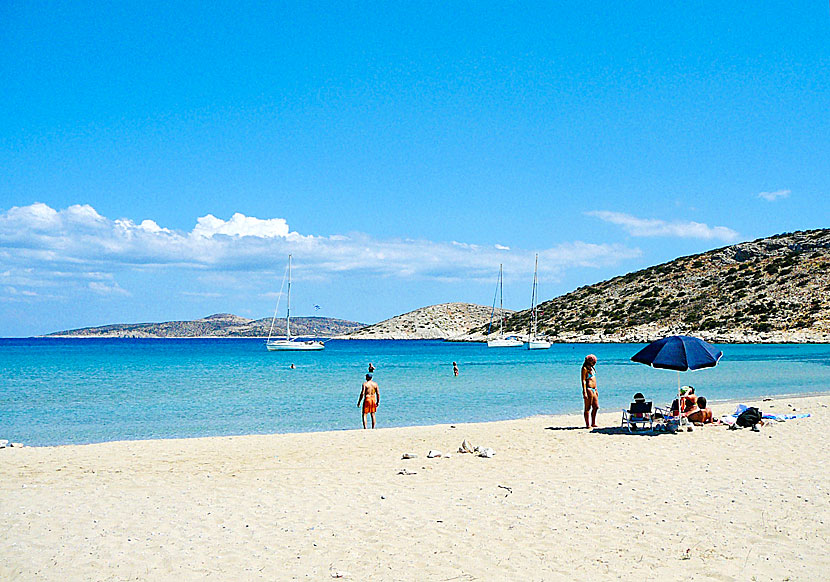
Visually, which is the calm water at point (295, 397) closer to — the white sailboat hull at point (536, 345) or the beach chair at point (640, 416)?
the beach chair at point (640, 416)

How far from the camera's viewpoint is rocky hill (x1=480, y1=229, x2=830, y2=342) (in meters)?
85.1

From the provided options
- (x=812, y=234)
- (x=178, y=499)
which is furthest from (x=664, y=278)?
(x=178, y=499)

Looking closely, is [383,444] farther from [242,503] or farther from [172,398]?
[172,398]

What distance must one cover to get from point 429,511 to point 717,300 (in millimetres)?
95952

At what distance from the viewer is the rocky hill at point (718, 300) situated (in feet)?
279

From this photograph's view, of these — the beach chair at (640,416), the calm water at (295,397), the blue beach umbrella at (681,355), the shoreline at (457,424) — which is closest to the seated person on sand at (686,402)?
the beach chair at (640,416)

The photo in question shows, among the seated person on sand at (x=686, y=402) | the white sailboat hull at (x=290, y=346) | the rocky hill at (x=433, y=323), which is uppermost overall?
the rocky hill at (x=433, y=323)

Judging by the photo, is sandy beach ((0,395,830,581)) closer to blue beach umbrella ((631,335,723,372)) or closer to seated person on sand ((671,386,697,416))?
seated person on sand ((671,386,697,416))

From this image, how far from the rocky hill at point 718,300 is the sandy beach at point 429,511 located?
7750 cm

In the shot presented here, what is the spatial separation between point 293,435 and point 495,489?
816 centimetres

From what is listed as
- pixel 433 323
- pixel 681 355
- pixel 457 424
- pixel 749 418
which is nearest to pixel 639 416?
pixel 681 355

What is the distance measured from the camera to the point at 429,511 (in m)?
8.84

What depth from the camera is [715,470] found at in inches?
437

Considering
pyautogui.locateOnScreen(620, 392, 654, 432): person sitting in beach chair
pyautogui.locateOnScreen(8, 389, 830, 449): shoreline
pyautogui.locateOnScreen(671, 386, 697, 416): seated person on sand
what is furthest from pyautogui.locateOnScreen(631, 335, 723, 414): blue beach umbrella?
pyautogui.locateOnScreen(8, 389, 830, 449): shoreline
